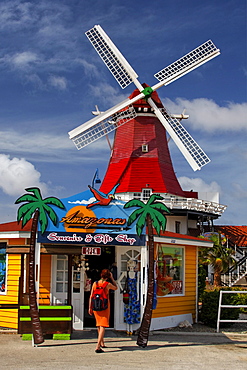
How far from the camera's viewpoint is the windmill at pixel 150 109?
29.7 m

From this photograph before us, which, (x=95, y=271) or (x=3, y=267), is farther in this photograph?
(x=95, y=271)

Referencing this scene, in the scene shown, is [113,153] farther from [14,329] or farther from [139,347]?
[139,347]

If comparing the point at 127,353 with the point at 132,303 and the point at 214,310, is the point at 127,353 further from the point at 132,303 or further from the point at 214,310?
the point at 214,310

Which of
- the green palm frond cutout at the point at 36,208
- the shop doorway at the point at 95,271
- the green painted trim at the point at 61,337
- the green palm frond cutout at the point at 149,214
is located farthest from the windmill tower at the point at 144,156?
the green painted trim at the point at 61,337

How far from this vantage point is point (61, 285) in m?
14.1

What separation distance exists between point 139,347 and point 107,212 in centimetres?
349

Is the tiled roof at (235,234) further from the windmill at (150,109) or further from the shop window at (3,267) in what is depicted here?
the shop window at (3,267)

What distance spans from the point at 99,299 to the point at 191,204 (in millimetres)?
21114

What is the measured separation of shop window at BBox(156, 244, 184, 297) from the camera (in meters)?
14.9

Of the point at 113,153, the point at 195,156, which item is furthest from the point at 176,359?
the point at 113,153

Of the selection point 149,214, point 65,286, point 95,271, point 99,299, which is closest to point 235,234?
point 95,271

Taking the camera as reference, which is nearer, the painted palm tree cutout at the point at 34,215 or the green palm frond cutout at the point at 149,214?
the painted palm tree cutout at the point at 34,215

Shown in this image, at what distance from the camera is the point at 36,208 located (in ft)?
38.8

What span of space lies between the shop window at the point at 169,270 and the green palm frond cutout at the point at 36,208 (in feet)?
13.9
